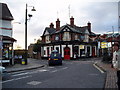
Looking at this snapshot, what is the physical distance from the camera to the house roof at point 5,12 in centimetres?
1972

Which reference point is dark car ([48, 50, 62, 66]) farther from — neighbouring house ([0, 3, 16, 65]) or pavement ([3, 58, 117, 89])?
neighbouring house ([0, 3, 16, 65])

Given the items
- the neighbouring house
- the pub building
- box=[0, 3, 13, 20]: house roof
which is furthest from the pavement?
the pub building

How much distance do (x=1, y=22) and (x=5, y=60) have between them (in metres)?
5.06

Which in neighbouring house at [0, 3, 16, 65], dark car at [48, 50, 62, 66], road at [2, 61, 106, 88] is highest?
neighbouring house at [0, 3, 16, 65]

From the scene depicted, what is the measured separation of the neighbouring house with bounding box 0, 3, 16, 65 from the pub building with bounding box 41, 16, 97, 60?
57.1 ft

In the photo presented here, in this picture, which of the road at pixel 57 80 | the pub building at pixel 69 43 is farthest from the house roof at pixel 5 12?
the pub building at pixel 69 43

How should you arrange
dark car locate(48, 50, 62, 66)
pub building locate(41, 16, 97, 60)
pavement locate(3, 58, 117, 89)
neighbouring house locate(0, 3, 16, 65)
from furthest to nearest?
pub building locate(41, 16, 97, 60)
dark car locate(48, 50, 62, 66)
neighbouring house locate(0, 3, 16, 65)
pavement locate(3, 58, 117, 89)

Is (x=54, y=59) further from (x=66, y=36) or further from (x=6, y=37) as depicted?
(x=66, y=36)

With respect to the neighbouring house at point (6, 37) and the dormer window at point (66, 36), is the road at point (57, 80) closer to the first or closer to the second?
the neighbouring house at point (6, 37)

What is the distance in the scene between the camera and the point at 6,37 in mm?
18781

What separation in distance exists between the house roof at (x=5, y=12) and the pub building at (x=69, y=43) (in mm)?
16884

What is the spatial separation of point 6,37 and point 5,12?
171 inches

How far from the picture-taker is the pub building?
36000mm

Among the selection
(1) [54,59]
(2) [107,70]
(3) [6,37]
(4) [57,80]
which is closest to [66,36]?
(1) [54,59]
